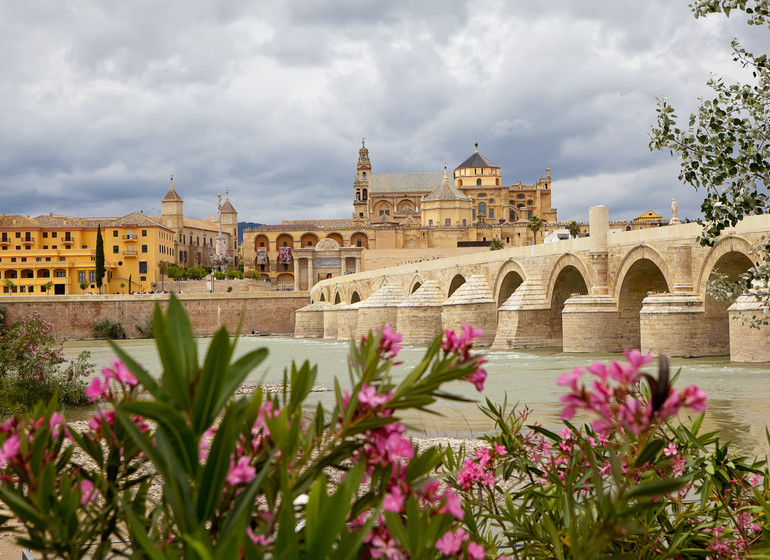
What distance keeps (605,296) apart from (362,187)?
260 ft

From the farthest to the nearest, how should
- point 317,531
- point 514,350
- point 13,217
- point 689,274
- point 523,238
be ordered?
point 523,238 → point 13,217 → point 514,350 → point 689,274 → point 317,531

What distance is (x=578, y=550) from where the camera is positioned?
2049mm

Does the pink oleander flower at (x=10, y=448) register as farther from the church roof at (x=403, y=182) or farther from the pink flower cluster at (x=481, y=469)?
the church roof at (x=403, y=182)

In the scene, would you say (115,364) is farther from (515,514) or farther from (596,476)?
(515,514)

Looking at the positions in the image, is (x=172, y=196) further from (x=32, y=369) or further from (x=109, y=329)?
(x=32, y=369)

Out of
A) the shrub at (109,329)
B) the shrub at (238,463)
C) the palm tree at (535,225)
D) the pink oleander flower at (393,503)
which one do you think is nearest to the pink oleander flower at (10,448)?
the shrub at (238,463)

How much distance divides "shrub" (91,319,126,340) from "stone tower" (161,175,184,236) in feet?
121

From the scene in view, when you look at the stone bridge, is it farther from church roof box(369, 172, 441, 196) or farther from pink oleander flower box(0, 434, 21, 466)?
church roof box(369, 172, 441, 196)

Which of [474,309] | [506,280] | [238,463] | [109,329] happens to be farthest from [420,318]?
[238,463]

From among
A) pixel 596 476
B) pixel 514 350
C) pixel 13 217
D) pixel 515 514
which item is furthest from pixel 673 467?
pixel 13 217

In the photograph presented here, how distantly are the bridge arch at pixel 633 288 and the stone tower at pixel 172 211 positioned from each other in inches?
2794

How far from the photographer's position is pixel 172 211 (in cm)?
9112

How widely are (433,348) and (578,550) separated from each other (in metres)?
0.69

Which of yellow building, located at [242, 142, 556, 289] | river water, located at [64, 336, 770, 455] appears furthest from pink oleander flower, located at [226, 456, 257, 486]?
yellow building, located at [242, 142, 556, 289]
